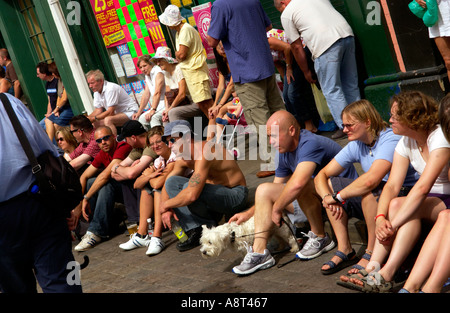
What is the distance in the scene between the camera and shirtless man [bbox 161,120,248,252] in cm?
575

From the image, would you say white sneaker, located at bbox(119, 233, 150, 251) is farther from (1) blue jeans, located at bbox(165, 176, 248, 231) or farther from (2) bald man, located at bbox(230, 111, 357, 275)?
(2) bald man, located at bbox(230, 111, 357, 275)

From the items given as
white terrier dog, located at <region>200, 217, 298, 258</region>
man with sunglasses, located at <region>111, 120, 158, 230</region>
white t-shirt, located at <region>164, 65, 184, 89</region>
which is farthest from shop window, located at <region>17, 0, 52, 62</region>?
white terrier dog, located at <region>200, 217, 298, 258</region>

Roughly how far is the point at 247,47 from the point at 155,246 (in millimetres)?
2357

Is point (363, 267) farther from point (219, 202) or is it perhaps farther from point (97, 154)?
point (97, 154)

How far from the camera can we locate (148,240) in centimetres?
666

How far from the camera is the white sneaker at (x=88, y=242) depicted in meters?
7.29

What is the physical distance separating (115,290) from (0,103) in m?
2.45

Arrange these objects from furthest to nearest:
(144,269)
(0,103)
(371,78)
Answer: (371,78) → (144,269) → (0,103)

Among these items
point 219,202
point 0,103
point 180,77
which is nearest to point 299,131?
point 219,202

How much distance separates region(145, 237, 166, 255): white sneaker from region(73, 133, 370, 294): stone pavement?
54mm

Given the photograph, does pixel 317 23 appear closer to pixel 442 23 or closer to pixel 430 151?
pixel 442 23

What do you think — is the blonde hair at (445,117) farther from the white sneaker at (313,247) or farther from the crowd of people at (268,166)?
the white sneaker at (313,247)

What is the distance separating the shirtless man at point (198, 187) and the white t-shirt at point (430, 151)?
6.95 ft

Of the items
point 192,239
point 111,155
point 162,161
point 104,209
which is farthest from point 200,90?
point 192,239
